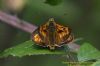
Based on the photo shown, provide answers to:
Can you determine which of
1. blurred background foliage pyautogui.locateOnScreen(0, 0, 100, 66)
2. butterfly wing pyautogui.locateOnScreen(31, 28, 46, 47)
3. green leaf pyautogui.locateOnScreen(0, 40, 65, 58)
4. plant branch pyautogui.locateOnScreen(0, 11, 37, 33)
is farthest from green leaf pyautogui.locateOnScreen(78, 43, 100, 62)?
blurred background foliage pyautogui.locateOnScreen(0, 0, 100, 66)

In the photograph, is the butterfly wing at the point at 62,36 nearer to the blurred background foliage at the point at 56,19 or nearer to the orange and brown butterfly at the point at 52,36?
the orange and brown butterfly at the point at 52,36

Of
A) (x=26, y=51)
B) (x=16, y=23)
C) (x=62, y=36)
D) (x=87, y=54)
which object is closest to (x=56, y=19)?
(x=16, y=23)

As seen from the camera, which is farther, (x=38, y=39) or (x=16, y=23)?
(x=16, y=23)

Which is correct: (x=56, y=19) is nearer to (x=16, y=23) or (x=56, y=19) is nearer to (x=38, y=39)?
(x=16, y=23)

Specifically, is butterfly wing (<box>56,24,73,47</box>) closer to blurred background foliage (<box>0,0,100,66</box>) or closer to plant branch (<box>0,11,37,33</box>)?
plant branch (<box>0,11,37,33</box>)

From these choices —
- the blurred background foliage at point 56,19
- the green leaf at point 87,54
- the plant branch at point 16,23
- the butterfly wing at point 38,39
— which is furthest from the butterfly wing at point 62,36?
the blurred background foliage at point 56,19

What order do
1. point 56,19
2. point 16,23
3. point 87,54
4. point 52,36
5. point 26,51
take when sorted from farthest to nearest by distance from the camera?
point 56,19
point 16,23
point 52,36
point 26,51
point 87,54
